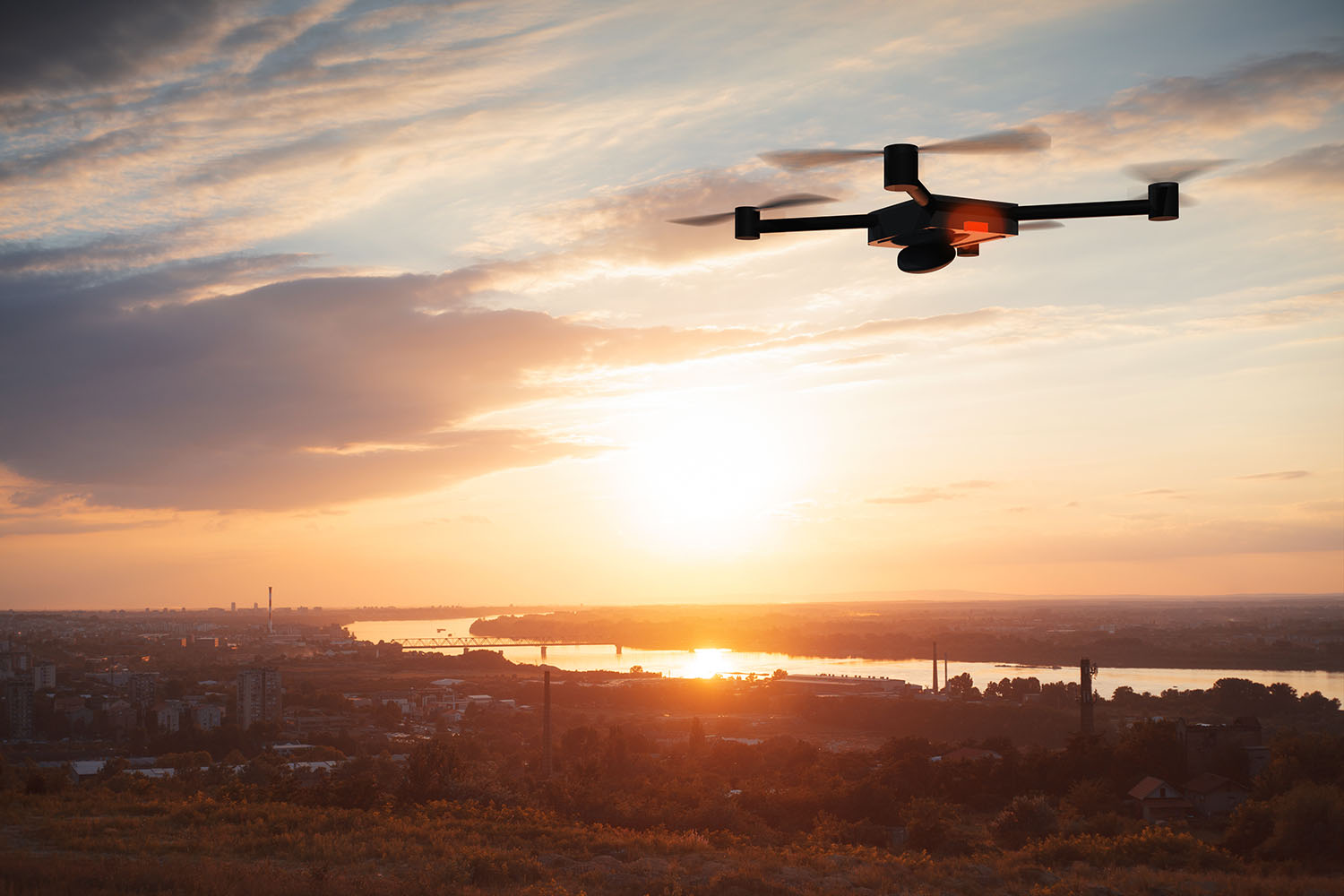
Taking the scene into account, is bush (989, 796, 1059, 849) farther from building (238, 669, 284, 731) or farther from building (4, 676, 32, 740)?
building (4, 676, 32, 740)

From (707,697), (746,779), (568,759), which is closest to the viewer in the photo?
(746,779)

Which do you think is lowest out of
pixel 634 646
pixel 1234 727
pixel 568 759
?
pixel 634 646

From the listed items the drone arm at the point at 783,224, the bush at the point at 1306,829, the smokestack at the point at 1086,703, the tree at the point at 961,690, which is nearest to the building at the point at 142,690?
the tree at the point at 961,690

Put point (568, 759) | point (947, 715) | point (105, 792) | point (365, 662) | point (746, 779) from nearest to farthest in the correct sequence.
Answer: point (105, 792) → point (746, 779) → point (568, 759) → point (947, 715) → point (365, 662)

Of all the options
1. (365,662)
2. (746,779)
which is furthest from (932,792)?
(365,662)

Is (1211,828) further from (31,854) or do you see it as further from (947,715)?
(947,715)

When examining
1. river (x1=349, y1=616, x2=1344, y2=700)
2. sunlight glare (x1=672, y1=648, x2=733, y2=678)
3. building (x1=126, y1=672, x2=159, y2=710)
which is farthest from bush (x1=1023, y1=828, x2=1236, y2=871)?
sunlight glare (x1=672, y1=648, x2=733, y2=678)
